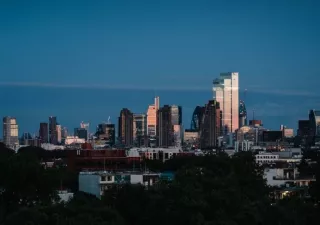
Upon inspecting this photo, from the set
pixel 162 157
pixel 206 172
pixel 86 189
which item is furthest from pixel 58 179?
pixel 162 157

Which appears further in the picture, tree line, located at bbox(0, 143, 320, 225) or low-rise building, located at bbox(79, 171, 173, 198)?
low-rise building, located at bbox(79, 171, 173, 198)

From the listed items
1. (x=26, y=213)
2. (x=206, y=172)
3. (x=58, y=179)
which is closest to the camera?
(x=26, y=213)

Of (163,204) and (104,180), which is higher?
(163,204)

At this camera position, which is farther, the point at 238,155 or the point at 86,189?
the point at 86,189

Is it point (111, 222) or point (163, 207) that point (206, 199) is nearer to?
point (163, 207)

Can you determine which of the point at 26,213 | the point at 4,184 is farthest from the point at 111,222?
the point at 4,184

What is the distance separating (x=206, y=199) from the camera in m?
28.4

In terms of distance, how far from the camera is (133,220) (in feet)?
111

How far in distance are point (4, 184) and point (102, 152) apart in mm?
71785

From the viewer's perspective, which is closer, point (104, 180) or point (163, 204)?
point (163, 204)

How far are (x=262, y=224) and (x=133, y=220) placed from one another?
6457 mm

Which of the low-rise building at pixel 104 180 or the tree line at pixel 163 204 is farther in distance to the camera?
the low-rise building at pixel 104 180

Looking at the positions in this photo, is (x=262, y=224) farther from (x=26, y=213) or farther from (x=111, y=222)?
(x=26, y=213)

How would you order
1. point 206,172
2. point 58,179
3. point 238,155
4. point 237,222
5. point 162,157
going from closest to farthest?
point 237,222 < point 206,172 < point 58,179 < point 238,155 < point 162,157
